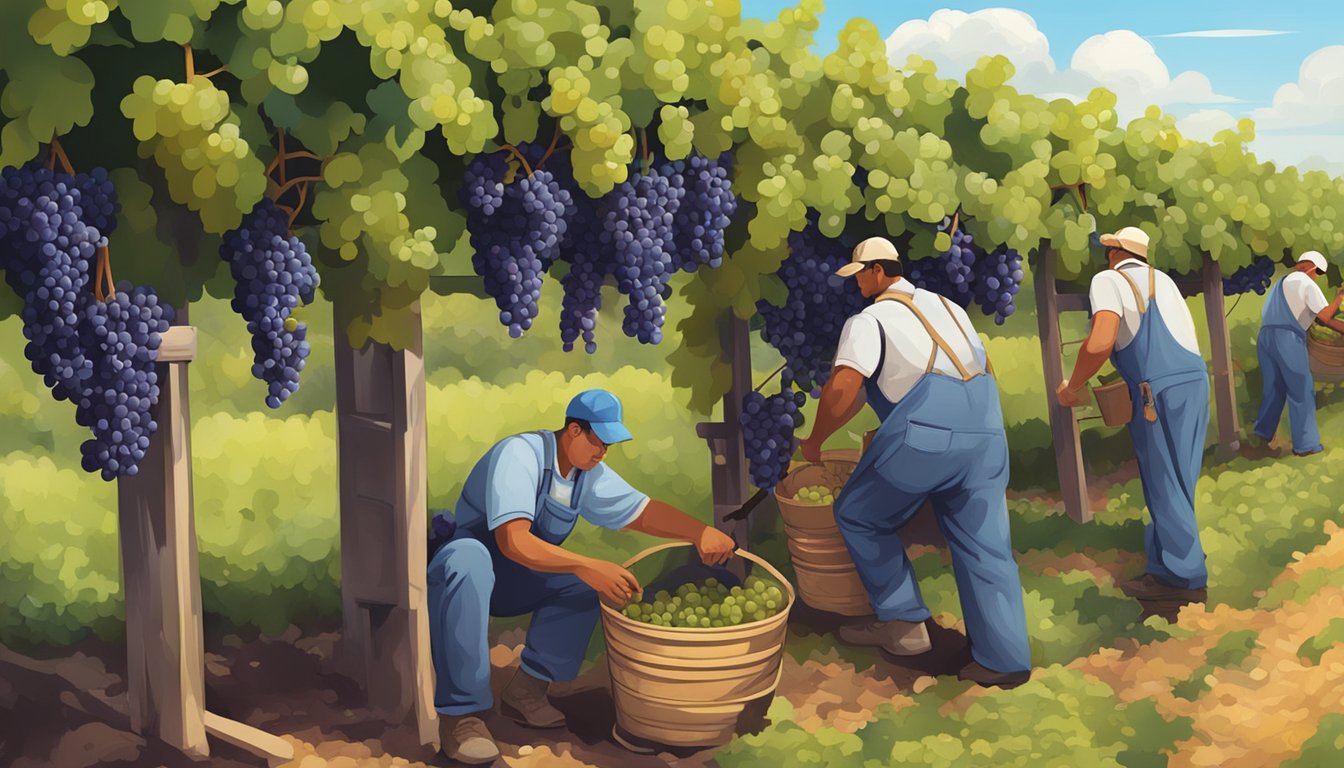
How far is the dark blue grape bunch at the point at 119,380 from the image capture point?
3109mm

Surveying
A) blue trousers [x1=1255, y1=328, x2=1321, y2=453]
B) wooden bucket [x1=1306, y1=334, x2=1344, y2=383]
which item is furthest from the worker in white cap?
wooden bucket [x1=1306, y1=334, x2=1344, y2=383]

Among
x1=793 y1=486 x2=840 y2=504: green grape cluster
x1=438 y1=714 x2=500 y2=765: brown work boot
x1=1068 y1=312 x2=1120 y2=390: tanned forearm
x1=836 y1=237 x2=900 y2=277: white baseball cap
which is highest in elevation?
x1=836 y1=237 x2=900 y2=277: white baseball cap

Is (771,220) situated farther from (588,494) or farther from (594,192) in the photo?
(588,494)

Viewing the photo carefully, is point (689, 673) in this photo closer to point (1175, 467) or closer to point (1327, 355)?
point (1175, 467)

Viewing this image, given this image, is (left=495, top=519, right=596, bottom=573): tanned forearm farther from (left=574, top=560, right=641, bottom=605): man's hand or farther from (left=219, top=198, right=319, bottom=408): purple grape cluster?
(left=219, top=198, right=319, bottom=408): purple grape cluster

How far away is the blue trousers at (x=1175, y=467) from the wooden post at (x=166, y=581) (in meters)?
4.18

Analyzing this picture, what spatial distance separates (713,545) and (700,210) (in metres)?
1.21

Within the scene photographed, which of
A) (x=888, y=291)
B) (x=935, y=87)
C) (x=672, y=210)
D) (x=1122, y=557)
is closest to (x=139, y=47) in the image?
(x=672, y=210)

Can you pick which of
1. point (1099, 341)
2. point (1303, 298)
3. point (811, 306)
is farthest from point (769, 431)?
point (1303, 298)

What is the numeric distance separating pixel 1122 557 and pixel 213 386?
21.4ft

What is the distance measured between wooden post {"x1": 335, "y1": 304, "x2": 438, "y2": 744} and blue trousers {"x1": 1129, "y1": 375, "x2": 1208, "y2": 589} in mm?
3468

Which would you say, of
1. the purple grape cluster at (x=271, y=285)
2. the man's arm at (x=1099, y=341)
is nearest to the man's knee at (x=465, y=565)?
the purple grape cluster at (x=271, y=285)

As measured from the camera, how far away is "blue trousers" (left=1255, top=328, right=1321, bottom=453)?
9.55 meters

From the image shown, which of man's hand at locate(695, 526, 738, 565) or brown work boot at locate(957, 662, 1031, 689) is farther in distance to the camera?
brown work boot at locate(957, 662, 1031, 689)
